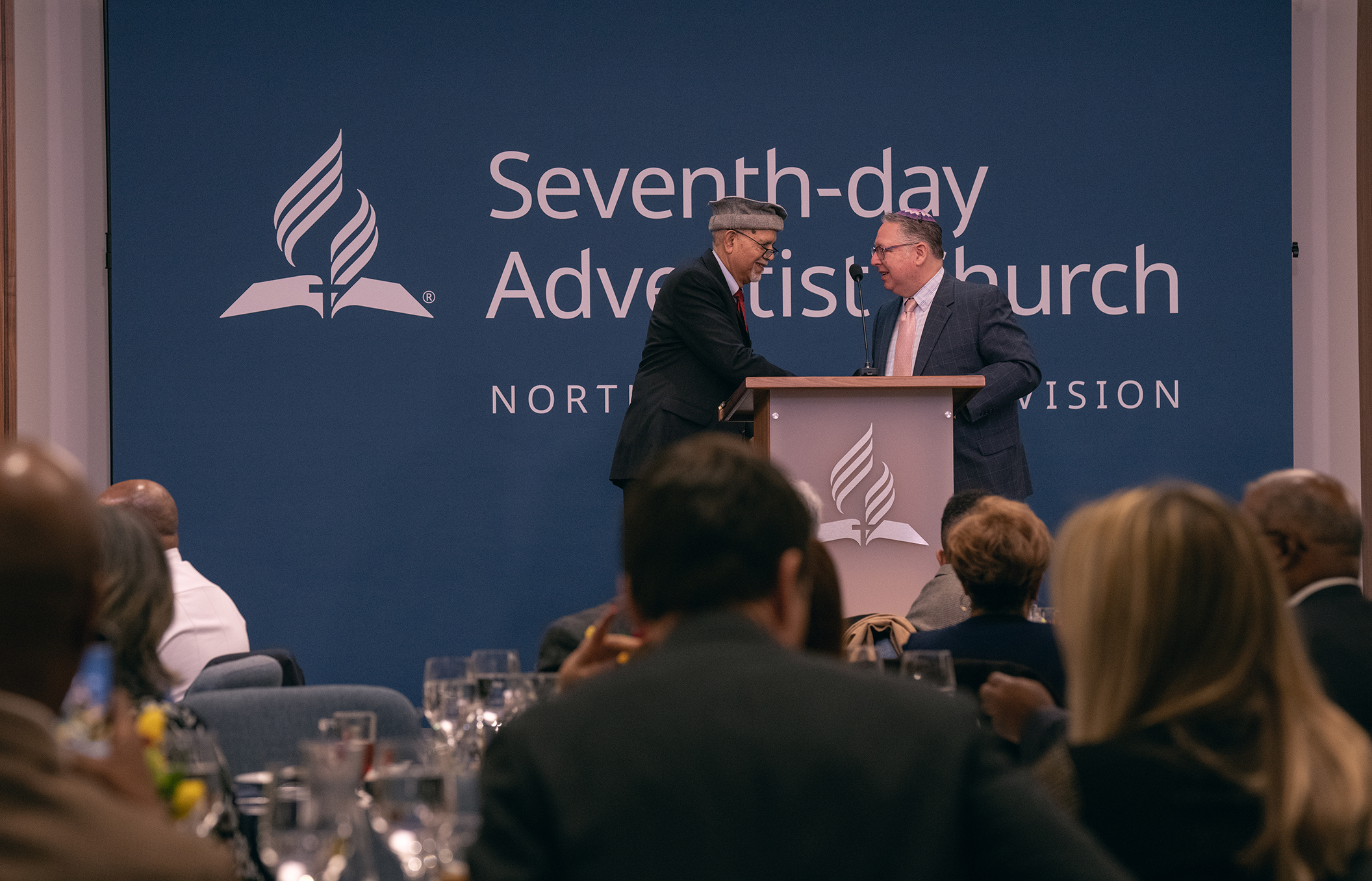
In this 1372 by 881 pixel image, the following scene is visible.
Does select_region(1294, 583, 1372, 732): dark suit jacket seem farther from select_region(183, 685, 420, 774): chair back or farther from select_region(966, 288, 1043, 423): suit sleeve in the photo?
select_region(966, 288, 1043, 423): suit sleeve

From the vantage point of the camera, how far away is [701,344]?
525 centimetres

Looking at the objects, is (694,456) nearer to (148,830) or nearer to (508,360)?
(148,830)

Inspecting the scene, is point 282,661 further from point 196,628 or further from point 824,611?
point 824,611

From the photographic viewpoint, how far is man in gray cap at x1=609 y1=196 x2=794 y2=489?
5.24 metres

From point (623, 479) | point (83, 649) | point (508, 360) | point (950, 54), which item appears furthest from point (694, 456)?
point (950, 54)

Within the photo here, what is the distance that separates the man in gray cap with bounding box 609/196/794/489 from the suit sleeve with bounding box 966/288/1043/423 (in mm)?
797

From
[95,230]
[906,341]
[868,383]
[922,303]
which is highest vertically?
[95,230]

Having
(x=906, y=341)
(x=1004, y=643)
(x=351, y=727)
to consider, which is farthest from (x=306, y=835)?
(x=906, y=341)

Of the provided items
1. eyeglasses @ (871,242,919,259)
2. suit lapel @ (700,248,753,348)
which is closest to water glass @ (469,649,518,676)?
suit lapel @ (700,248,753,348)

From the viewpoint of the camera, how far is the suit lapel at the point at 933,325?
5.36m

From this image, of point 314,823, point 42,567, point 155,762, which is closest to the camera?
point 42,567

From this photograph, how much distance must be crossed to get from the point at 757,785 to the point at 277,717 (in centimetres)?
149

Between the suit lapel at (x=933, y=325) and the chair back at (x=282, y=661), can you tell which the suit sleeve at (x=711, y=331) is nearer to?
the suit lapel at (x=933, y=325)

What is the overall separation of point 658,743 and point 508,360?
5.43 m
